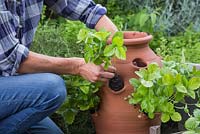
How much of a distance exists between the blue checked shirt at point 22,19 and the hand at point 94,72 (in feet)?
0.91

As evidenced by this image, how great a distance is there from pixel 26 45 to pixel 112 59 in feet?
1.38

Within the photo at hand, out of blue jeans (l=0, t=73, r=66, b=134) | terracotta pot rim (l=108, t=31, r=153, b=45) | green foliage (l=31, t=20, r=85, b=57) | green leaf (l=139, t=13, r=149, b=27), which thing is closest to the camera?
blue jeans (l=0, t=73, r=66, b=134)

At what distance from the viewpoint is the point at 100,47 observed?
259 cm

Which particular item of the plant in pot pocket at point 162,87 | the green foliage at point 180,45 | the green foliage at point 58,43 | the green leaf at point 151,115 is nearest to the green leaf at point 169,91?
the plant in pot pocket at point 162,87

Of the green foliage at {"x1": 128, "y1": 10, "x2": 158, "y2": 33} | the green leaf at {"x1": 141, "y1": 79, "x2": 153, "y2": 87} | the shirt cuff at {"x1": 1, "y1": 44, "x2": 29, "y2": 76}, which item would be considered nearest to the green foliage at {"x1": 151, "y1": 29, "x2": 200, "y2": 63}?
the green foliage at {"x1": 128, "y1": 10, "x2": 158, "y2": 33}

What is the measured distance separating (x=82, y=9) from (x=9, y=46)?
58 centimetres

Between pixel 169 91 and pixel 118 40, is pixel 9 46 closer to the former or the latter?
pixel 118 40

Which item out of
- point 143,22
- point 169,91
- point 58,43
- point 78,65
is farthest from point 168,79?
point 143,22

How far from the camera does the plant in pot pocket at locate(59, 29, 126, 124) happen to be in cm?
254

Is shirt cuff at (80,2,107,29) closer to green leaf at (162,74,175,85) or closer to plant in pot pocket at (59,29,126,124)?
plant in pot pocket at (59,29,126,124)

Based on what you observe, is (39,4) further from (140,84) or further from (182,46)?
(182,46)

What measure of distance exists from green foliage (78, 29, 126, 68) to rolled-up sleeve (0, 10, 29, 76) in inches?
10.8

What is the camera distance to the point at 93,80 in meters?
2.67

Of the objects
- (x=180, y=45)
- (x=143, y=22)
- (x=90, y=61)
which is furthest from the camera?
(x=143, y=22)
